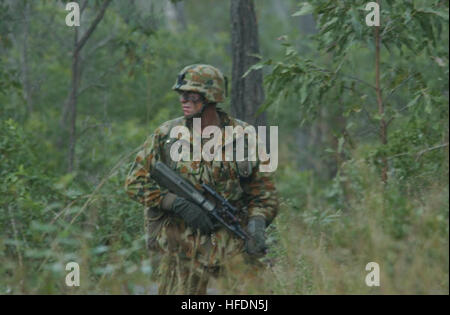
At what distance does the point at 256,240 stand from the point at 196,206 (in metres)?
0.44

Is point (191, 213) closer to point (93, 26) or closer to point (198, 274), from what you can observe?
point (198, 274)

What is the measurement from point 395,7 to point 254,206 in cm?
259

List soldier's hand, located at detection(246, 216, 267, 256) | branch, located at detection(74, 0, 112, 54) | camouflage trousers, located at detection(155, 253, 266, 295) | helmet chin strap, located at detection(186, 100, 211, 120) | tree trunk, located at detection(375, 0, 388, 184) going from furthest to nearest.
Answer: branch, located at detection(74, 0, 112, 54)
tree trunk, located at detection(375, 0, 388, 184)
helmet chin strap, located at detection(186, 100, 211, 120)
soldier's hand, located at detection(246, 216, 267, 256)
camouflage trousers, located at detection(155, 253, 266, 295)

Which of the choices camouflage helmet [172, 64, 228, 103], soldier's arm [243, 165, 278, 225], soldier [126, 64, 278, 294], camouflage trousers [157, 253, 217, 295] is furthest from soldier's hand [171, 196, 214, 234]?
camouflage helmet [172, 64, 228, 103]

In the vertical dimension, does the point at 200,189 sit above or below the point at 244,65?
below

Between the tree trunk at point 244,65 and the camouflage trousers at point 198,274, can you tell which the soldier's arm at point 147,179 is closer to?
the camouflage trousers at point 198,274

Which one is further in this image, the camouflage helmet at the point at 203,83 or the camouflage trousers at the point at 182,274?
the camouflage helmet at the point at 203,83

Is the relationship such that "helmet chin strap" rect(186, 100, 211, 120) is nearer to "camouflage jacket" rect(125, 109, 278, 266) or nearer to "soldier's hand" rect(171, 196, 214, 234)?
"camouflage jacket" rect(125, 109, 278, 266)

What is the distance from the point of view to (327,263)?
15.8 feet

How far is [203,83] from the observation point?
5.53 m

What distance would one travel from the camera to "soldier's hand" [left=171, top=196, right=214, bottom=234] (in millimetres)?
5203

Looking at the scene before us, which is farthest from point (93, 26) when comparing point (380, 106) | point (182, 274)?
point (182, 274)

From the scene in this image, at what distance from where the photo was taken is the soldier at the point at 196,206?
17.2ft

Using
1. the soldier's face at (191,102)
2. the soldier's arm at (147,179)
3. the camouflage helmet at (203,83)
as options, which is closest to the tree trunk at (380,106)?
the camouflage helmet at (203,83)
